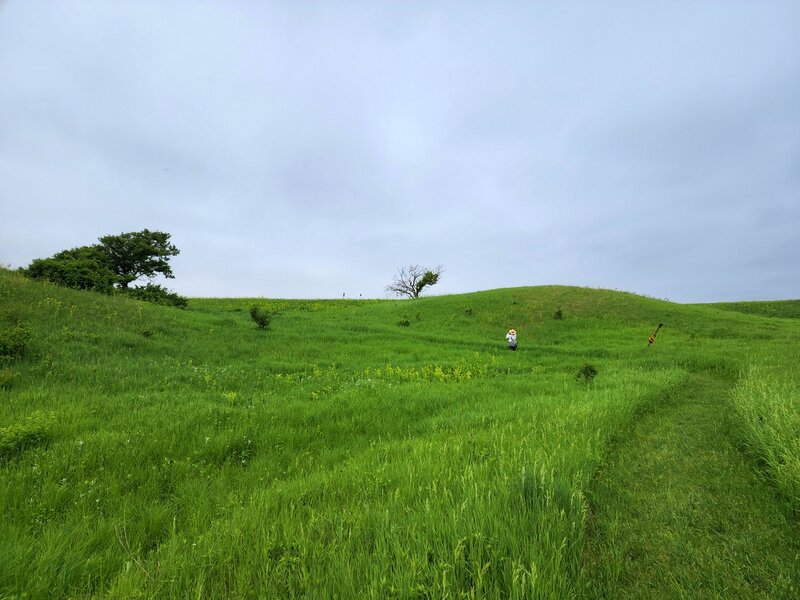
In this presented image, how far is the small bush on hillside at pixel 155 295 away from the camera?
30178 millimetres

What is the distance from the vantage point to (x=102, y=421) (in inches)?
281

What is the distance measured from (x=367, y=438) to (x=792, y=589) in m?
6.15

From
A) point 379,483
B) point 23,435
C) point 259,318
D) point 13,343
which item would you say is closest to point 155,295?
point 259,318

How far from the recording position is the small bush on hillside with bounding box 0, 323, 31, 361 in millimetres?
10373

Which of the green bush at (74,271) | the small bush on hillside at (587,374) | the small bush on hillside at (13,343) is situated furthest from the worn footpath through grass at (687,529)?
the green bush at (74,271)

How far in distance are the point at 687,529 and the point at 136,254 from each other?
4229 centimetres

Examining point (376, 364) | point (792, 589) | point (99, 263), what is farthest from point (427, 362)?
point (99, 263)

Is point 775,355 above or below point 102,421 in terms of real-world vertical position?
above

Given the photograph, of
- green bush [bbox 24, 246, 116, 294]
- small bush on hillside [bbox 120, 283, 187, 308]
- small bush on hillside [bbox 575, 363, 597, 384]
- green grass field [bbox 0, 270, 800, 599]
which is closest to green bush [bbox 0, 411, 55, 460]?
green grass field [bbox 0, 270, 800, 599]

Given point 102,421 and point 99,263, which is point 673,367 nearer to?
point 102,421

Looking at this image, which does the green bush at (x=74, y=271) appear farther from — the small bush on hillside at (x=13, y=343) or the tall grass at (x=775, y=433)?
the tall grass at (x=775, y=433)

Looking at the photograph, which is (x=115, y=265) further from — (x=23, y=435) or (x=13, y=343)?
(x=23, y=435)

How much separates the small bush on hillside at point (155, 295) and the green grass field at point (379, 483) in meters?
17.4

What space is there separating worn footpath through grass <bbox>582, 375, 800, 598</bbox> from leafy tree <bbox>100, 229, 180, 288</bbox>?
39.9 m
